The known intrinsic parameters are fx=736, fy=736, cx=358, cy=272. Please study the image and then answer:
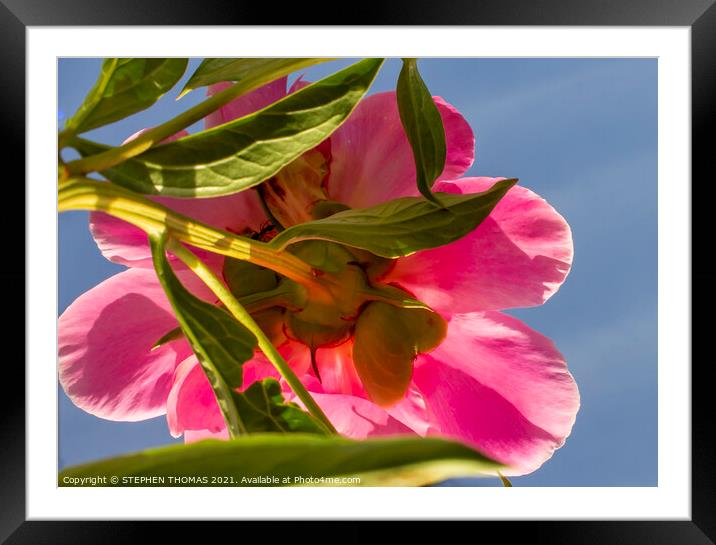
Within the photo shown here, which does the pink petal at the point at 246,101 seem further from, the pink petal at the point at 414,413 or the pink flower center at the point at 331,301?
the pink petal at the point at 414,413

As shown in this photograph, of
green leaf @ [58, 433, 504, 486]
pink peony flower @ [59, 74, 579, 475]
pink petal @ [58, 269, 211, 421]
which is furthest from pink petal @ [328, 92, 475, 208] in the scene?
green leaf @ [58, 433, 504, 486]

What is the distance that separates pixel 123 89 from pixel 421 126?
0.43 ft

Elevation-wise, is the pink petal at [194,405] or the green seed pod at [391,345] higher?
the green seed pod at [391,345]

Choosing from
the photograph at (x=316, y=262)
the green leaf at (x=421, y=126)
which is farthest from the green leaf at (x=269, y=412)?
the green leaf at (x=421, y=126)

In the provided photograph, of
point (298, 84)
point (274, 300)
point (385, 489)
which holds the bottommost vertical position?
point (385, 489)

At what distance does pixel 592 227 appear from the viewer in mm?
390

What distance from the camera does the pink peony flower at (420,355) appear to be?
0.34m

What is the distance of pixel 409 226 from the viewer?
33 centimetres

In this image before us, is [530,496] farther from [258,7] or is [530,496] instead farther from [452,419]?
[258,7]

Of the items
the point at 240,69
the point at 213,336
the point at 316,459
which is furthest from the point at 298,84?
the point at 316,459

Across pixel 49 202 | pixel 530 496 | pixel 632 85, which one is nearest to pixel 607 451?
pixel 530 496

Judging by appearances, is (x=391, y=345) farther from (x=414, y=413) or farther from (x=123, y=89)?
(x=123, y=89)

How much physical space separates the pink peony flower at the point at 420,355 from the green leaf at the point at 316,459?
17 centimetres

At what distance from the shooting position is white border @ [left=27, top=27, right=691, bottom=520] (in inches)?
14.4
